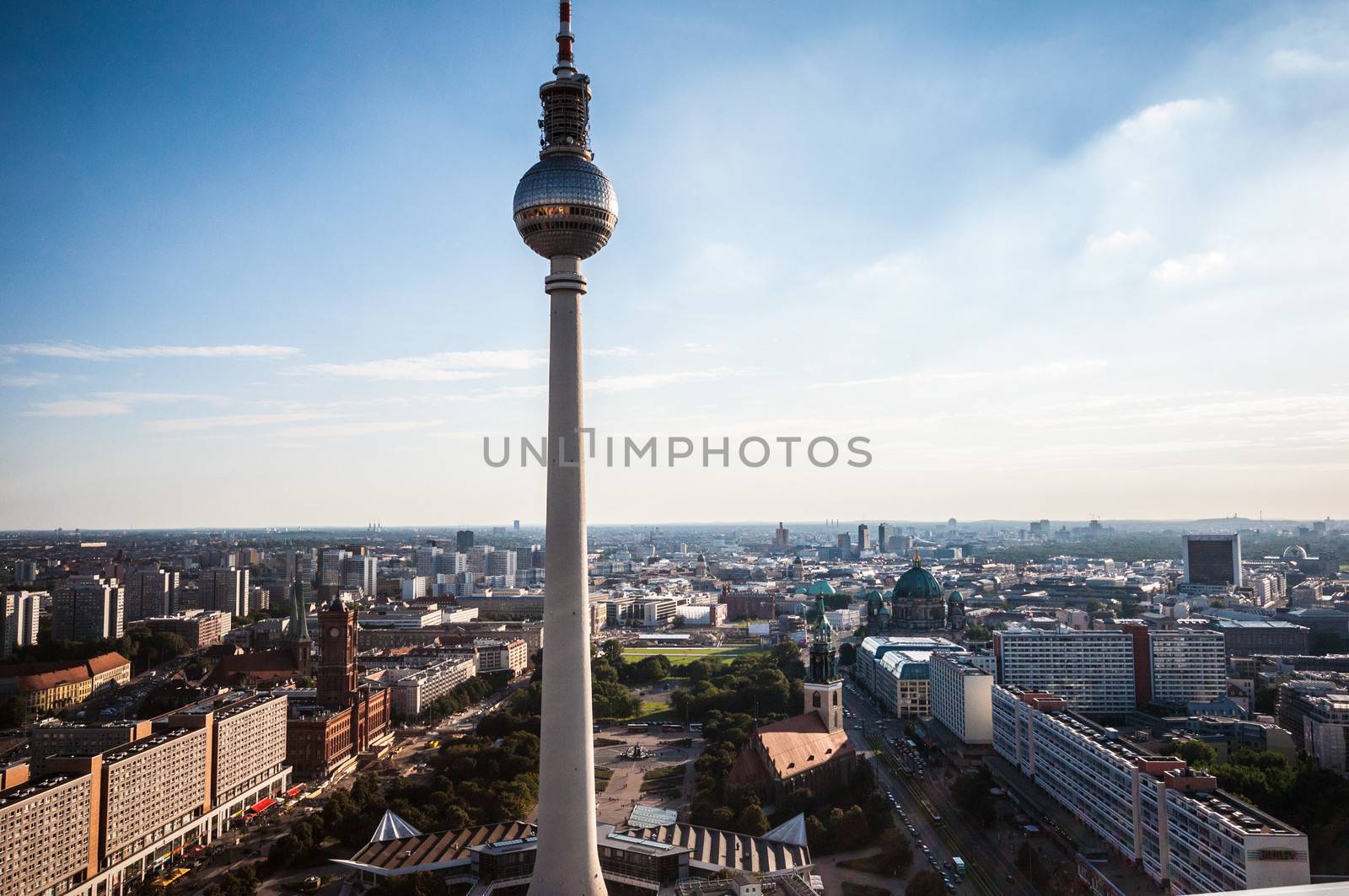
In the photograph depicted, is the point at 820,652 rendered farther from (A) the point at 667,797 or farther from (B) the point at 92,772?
(B) the point at 92,772

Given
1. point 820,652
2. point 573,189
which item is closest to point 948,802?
point 820,652

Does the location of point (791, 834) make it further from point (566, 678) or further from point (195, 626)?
point (195, 626)

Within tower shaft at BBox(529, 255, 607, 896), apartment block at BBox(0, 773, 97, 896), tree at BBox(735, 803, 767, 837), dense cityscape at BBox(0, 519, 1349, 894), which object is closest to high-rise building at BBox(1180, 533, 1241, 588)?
dense cityscape at BBox(0, 519, 1349, 894)

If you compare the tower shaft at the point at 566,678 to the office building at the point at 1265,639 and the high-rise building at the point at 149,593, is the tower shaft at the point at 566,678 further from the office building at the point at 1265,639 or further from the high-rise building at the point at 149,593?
the high-rise building at the point at 149,593

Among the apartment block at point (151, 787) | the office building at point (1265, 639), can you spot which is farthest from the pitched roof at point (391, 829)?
the office building at point (1265, 639)

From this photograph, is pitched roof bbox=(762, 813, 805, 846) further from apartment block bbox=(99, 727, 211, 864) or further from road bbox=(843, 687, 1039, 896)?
apartment block bbox=(99, 727, 211, 864)
